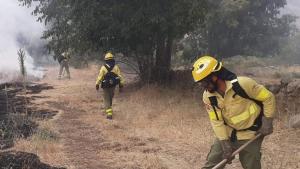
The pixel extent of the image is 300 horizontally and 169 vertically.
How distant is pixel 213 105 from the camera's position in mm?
5164

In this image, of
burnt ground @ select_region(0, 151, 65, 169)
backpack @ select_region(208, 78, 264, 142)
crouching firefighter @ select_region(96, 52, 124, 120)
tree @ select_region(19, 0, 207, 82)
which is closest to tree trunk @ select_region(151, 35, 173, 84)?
tree @ select_region(19, 0, 207, 82)

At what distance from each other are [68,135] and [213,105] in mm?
5270

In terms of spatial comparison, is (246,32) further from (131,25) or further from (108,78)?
(108,78)

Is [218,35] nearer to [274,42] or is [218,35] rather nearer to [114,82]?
[274,42]

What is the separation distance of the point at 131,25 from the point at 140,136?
4091mm

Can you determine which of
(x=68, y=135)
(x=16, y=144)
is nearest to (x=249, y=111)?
(x=16, y=144)

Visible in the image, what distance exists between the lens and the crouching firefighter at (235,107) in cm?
494

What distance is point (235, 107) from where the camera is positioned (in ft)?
16.8

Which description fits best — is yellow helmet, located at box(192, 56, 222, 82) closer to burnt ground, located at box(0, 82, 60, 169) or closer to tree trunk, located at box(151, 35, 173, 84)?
burnt ground, located at box(0, 82, 60, 169)

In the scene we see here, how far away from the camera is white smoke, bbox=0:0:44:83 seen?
23.5 metres

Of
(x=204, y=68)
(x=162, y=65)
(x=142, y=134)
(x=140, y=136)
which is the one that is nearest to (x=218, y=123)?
(x=204, y=68)

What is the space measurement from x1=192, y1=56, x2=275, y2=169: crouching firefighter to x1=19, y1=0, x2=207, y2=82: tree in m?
7.45

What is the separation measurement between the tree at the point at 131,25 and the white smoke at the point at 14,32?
9102 millimetres

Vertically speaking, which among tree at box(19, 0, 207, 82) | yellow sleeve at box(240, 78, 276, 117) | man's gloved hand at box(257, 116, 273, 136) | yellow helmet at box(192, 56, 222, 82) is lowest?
man's gloved hand at box(257, 116, 273, 136)
